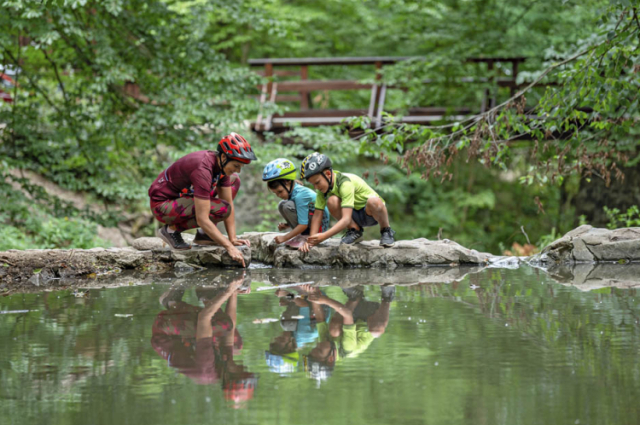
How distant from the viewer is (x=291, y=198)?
6648 millimetres

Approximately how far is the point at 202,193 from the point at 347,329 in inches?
106

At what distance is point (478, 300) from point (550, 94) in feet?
10.5

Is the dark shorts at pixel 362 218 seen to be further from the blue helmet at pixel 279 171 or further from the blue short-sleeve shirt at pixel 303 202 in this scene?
the blue helmet at pixel 279 171

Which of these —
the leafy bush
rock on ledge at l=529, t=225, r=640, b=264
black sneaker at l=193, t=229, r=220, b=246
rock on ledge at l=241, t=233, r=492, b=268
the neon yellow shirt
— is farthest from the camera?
the leafy bush

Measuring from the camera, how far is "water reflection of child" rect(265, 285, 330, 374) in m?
3.12

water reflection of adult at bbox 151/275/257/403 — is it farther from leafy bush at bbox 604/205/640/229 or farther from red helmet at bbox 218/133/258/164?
leafy bush at bbox 604/205/640/229

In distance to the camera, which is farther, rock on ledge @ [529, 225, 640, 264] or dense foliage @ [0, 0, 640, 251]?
dense foliage @ [0, 0, 640, 251]

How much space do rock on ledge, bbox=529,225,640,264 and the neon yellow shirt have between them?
1.92 metres

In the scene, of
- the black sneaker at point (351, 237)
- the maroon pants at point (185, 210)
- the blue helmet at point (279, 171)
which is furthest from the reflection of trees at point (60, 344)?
the black sneaker at point (351, 237)

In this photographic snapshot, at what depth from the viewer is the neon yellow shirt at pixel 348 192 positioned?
246 inches

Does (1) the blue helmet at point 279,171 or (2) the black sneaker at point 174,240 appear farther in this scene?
(2) the black sneaker at point 174,240

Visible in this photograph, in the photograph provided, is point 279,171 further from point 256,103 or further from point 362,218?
point 256,103

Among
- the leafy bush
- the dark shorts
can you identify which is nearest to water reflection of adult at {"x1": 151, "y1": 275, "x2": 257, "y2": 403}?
the dark shorts

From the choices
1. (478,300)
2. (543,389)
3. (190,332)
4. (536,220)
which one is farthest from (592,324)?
(536,220)
